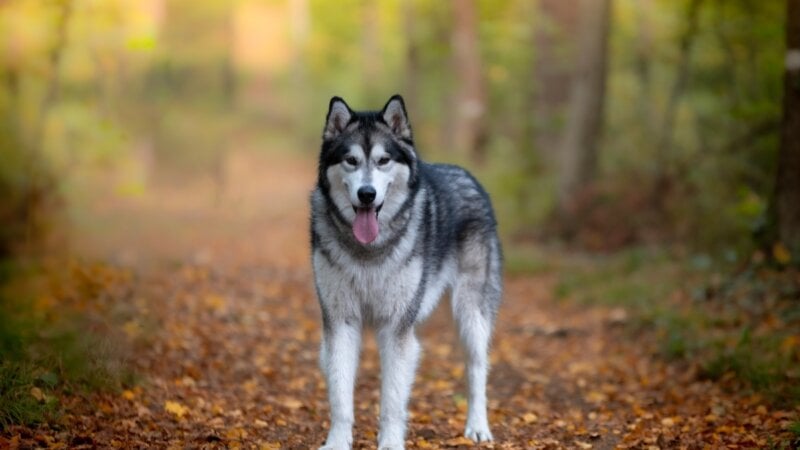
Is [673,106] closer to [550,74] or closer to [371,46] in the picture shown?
[550,74]

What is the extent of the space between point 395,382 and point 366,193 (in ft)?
3.98

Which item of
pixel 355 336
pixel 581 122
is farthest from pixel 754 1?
pixel 355 336

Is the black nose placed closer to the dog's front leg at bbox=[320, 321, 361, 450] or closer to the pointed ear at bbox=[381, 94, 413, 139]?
the pointed ear at bbox=[381, 94, 413, 139]

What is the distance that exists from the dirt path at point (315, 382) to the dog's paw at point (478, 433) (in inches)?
3.5

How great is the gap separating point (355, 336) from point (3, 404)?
6.83 feet

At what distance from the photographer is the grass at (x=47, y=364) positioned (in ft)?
16.3

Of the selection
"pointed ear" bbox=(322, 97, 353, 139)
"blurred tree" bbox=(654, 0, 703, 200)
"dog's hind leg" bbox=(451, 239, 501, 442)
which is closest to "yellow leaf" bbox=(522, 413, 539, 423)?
"dog's hind leg" bbox=(451, 239, 501, 442)

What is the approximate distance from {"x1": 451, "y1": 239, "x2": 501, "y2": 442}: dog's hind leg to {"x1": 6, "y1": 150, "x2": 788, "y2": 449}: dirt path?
295 mm

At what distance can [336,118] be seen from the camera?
17.1 ft

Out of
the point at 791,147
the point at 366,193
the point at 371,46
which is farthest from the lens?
the point at 371,46

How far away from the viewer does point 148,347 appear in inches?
279

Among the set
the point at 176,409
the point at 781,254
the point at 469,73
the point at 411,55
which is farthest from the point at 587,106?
the point at 176,409

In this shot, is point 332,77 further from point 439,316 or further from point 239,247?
point 439,316

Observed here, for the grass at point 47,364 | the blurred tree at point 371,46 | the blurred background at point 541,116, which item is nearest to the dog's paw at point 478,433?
the grass at point 47,364
